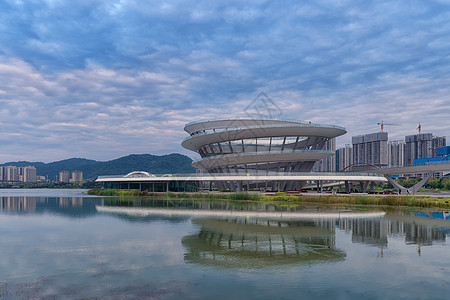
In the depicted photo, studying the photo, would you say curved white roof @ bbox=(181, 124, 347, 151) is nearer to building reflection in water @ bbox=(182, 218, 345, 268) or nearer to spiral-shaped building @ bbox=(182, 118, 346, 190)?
spiral-shaped building @ bbox=(182, 118, 346, 190)

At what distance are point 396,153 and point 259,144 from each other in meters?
117

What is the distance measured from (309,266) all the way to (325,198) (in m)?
30.5

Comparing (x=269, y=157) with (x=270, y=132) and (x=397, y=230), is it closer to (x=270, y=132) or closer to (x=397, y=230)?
(x=270, y=132)

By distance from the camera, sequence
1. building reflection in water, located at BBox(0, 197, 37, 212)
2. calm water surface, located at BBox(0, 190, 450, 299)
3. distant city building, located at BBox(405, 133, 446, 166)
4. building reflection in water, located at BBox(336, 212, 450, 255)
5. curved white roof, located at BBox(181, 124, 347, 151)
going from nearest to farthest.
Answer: calm water surface, located at BBox(0, 190, 450, 299), building reflection in water, located at BBox(336, 212, 450, 255), building reflection in water, located at BBox(0, 197, 37, 212), curved white roof, located at BBox(181, 124, 347, 151), distant city building, located at BBox(405, 133, 446, 166)

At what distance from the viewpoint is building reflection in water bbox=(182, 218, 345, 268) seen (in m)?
13.3

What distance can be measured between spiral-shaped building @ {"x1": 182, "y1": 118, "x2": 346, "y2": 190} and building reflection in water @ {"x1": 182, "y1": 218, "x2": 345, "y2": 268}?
3414cm

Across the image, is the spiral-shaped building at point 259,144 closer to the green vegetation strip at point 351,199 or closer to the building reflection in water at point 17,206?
the green vegetation strip at point 351,199

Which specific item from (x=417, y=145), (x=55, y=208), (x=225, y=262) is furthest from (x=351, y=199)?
(x=417, y=145)

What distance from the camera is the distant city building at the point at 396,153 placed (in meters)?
155

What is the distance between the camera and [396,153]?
158 metres

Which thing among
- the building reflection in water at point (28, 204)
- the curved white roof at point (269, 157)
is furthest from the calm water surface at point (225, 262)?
the curved white roof at point (269, 157)

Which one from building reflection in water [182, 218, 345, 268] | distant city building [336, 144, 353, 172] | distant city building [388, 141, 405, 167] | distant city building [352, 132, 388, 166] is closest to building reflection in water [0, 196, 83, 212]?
building reflection in water [182, 218, 345, 268]

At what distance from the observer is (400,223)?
2348cm

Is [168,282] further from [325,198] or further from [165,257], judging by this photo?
[325,198]
